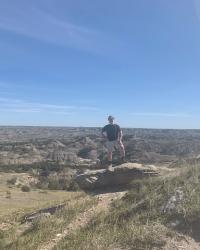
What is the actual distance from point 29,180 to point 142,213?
26.3m

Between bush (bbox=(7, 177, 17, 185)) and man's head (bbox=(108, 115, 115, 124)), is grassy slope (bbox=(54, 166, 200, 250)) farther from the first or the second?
bush (bbox=(7, 177, 17, 185))

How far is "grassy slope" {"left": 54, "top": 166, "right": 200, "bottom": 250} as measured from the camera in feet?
28.9

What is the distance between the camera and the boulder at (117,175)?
16.2m

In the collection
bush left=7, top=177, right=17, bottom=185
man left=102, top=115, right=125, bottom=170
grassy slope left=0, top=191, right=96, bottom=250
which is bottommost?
bush left=7, top=177, right=17, bottom=185

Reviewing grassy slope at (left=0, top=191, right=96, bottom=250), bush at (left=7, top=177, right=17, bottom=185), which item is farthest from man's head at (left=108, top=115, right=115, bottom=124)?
bush at (left=7, top=177, right=17, bottom=185)

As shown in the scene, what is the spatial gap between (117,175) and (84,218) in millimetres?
5270

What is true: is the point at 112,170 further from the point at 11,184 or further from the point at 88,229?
the point at 11,184

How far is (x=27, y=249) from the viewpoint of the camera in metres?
9.11

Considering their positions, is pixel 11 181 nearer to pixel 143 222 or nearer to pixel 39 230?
pixel 39 230

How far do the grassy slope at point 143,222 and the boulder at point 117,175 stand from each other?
3827mm

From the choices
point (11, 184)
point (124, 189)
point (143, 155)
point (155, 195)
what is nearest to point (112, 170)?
point (124, 189)

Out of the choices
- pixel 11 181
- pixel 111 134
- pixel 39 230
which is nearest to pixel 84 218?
pixel 39 230

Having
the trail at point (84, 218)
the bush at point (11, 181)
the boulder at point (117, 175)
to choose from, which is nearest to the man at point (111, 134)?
the boulder at point (117, 175)

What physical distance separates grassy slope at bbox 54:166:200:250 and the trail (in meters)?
0.25
